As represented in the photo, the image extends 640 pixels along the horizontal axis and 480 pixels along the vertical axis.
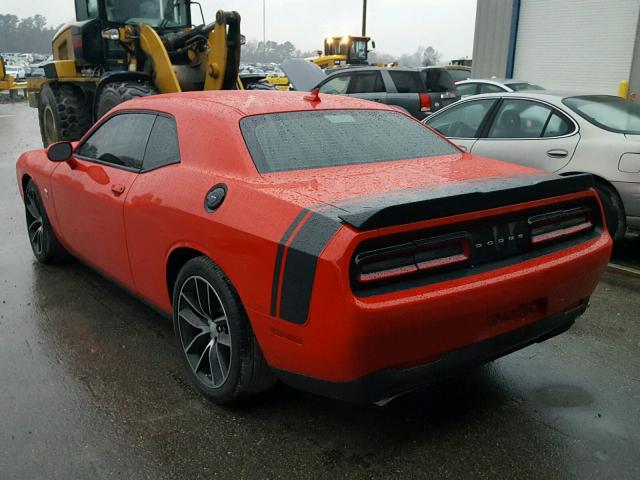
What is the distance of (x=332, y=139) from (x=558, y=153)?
3.02 m

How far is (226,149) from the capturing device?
10.3ft

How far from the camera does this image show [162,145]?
11.8ft

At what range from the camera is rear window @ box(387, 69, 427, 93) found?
1263 centimetres

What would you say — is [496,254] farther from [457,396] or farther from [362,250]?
[457,396]

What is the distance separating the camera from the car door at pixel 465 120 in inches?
252

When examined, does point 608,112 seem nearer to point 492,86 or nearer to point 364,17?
point 492,86

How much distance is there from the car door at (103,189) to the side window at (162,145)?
76 millimetres

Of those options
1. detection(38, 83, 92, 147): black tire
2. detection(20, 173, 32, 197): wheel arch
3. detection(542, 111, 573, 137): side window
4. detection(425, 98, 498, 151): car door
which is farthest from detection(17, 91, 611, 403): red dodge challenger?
detection(38, 83, 92, 147): black tire

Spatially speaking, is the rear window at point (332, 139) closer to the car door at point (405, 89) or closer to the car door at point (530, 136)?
the car door at point (530, 136)

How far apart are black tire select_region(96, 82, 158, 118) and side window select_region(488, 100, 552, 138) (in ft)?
15.1

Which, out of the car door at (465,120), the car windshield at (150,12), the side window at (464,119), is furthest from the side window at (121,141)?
the car windshield at (150,12)

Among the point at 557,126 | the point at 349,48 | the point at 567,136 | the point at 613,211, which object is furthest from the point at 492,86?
the point at 349,48

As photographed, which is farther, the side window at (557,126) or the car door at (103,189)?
the side window at (557,126)

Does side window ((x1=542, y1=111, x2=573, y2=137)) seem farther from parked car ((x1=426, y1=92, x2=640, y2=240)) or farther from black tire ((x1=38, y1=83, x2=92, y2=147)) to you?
black tire ((x1=38, y1=83, x2=92, y2=147))
